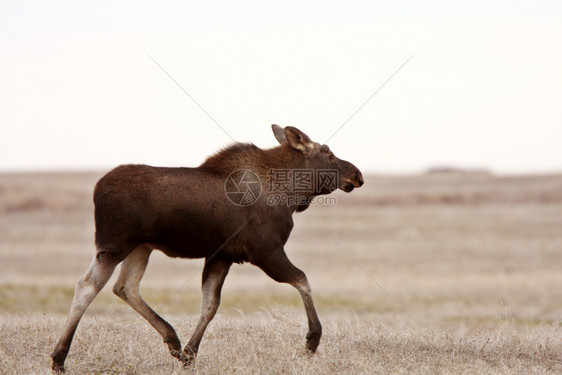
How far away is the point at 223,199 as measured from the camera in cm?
780

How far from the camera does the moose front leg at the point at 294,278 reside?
25.9 ft

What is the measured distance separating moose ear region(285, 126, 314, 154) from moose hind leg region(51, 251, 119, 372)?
245 cm

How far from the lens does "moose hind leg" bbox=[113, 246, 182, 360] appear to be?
796 cm

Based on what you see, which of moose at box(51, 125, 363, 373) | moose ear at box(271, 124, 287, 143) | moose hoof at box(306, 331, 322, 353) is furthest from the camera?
moose ear at box(271, 124, 287, 143)

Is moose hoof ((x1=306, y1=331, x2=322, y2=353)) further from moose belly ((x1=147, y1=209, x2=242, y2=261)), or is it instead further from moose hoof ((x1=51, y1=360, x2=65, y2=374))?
moose hoof ((x1=51, y1=360, x2=65, y2=374))

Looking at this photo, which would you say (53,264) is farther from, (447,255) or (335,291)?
(447,255)

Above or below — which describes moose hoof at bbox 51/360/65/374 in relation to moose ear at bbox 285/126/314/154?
below

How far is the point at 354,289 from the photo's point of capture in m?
24.7

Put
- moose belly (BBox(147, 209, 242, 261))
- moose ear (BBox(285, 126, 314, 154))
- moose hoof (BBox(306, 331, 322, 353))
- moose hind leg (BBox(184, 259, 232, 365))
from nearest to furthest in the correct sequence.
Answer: moose belly (BBox(147, 209, 242, 261)), moose hoof (BBox(306, 331, 322, 353)), moose hind leg (BBox(184, 259, 232, 365)), moose ear (BBox(285, 126, 314, 154))

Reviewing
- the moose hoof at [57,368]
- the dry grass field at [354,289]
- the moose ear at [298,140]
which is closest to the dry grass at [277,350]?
the dry grass field at [354,289]

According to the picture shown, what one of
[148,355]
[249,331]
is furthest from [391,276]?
[148,355]
